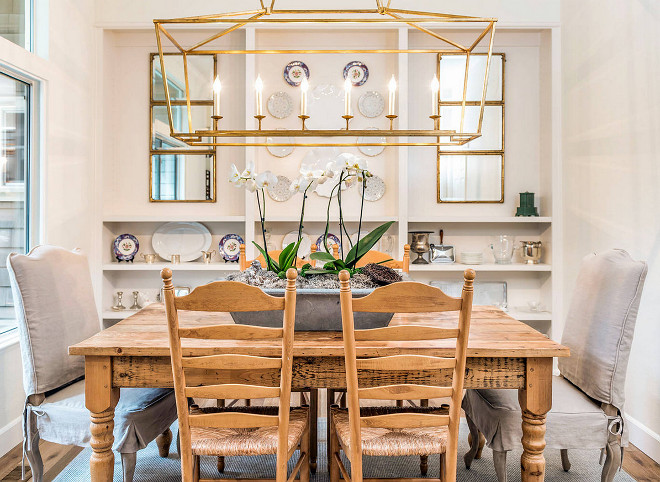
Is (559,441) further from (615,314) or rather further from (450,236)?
(450,236)

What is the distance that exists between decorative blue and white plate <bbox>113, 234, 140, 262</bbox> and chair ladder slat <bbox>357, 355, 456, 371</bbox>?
296 centimetres

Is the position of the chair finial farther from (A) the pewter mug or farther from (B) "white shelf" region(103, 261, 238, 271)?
(A) the pewter mug

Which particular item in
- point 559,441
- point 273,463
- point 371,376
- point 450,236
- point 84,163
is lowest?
point 273,463

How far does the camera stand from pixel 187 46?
407cm

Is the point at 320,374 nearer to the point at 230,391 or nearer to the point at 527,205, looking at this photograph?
the point at 230,391

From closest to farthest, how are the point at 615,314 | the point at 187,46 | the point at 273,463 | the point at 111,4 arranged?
the point at 615,314
the point at 273,463
the point at 111,4
the point at 187,46

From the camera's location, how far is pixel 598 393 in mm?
1874

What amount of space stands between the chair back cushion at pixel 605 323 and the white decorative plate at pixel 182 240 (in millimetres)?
2774

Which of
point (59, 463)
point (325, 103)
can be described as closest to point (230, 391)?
point (59, 463)

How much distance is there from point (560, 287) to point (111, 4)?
Answer: 12.6ft

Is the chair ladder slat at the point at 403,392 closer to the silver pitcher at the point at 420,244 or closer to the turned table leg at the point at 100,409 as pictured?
the turned table leg at the point at 100,409

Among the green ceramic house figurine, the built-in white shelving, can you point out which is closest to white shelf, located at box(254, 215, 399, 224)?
the built-in white shelving

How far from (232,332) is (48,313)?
3.04ft

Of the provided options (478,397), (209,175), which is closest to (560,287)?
(478,397)
